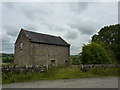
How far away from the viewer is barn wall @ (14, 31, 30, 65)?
923 inches

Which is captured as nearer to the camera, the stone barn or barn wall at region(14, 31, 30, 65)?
the stone barn

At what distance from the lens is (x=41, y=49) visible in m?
24.2

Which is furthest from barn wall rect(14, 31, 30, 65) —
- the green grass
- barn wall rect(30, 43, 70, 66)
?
the green grass

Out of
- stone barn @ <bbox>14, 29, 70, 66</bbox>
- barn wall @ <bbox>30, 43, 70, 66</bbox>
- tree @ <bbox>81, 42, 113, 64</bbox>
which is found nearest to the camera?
tree @ <bbox>81, 42, 113, 64</bbox>

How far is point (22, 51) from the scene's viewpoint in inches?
969

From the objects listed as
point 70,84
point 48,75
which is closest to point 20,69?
point 48,75

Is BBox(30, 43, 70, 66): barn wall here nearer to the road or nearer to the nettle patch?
the nettle patch

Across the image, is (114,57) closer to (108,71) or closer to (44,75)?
(108,71)

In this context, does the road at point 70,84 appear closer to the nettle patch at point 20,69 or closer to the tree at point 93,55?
the nettle patch at point 20,69

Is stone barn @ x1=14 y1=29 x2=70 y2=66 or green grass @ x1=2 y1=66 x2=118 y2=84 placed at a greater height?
stone barn @ x1=14 y1=29 x2=70 y2=66

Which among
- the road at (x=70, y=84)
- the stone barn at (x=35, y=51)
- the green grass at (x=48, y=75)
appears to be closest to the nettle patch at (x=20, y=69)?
the green grass at (x=48, y=75)

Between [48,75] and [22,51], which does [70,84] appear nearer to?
[48,75]

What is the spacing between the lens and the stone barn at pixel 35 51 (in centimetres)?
2304

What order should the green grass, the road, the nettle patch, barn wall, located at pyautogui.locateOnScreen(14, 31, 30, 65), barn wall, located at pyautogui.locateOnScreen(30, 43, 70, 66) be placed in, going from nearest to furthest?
the road
the green grass
the nettle patch
barn wall, located at pyautogui.locateOnScreen(30, 43, 70, 66)
barn wall, located at pyautogui.locateOnScreen(14, 31, 30, 65)
